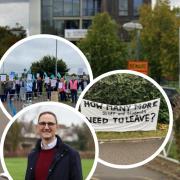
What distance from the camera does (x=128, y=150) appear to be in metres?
6.28

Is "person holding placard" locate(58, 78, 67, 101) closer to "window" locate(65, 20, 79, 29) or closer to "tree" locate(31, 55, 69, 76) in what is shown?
"tree" locate(31, 55, 69, 76)

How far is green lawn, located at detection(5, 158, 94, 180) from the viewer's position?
5036 millimetres

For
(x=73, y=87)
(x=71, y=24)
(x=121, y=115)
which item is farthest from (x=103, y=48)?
(x=121, y=115)

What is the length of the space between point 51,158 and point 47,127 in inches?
10.1

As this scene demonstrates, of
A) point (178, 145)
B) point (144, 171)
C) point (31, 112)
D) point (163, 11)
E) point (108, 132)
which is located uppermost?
point (163, 11)

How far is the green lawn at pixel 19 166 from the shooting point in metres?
Result: 5.04

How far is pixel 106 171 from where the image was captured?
9.54 metres

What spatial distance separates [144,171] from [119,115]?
386 centimetres

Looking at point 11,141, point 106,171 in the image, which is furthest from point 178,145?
point 11,141

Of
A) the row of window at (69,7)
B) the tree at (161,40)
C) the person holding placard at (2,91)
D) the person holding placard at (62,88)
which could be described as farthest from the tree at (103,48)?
the person holding placard at (2,91)

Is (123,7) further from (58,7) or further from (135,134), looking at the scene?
(135,134)

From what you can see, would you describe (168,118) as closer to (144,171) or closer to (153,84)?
(153,84)

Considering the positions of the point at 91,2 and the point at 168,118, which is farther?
the point at 91,2

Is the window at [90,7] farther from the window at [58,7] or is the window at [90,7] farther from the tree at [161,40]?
the tree at [161,40]
